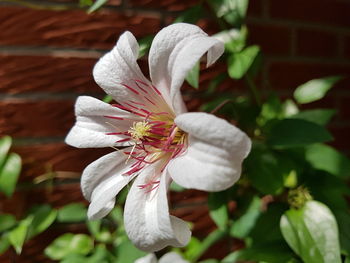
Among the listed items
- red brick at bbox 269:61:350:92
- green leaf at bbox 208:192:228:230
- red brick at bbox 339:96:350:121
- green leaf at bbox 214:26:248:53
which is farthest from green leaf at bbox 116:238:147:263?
red brick at bbox 339:96:350:121

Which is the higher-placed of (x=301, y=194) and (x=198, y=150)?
(x=198, y=150)

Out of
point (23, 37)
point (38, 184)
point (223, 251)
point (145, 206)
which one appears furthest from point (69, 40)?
point (223, 251)

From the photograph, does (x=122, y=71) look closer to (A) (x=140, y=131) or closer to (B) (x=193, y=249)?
(A) (x=140, y=131)

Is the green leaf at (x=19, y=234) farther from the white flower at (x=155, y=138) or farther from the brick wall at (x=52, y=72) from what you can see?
the white flower at (x=155, y=138)

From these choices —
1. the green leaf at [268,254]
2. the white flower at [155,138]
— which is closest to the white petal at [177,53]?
the white flower at [155,138]

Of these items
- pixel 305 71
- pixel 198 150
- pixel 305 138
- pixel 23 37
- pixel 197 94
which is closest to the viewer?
pixel 198 150

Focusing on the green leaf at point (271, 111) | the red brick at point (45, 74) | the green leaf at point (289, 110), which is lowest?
the green leaf at point (289, 110)

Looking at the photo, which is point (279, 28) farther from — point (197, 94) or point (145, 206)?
point (145, 206)
